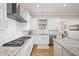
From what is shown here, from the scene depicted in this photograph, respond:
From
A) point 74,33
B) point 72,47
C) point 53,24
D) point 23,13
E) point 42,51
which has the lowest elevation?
point 42,51

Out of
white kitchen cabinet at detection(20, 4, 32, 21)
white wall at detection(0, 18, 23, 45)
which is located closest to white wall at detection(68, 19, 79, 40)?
white kitchen cabinet at detection(20, 4, 32, 21)

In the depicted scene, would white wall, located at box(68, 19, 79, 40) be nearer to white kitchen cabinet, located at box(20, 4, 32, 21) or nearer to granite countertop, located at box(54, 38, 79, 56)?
granite countertop, located at box(54, 38, 79, 56)

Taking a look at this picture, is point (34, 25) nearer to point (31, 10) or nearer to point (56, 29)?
point (31, 10)

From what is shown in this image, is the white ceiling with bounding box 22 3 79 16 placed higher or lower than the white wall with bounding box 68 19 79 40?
higher

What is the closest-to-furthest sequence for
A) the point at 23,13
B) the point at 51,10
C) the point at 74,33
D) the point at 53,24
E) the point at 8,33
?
the point at 8,33 < the point at 23,13 < the point at 74,33 < the point at 51,10 < the point at 53,24

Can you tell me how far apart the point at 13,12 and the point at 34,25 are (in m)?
2.52

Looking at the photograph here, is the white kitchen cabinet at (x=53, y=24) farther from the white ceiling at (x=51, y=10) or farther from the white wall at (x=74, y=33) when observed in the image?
the white wall at (x=74, y=33)

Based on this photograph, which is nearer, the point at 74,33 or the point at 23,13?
the point at 23,13

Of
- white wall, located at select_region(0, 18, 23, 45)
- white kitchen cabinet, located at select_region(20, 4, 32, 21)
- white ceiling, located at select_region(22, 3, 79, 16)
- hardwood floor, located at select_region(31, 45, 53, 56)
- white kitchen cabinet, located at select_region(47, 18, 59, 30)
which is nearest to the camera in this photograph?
white wall, located at select_region(0, 18, 23, 45)

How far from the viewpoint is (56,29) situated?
529 centimetres

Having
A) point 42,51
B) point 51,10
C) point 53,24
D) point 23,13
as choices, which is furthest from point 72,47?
point 53,24

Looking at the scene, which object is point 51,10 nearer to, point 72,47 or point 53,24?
point 53,24

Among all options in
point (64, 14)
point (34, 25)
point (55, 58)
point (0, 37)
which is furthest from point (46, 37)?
point (55, 58)

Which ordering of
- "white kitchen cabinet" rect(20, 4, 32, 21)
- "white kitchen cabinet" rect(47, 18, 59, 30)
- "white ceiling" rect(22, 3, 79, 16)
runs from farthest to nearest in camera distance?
1. "white kitchen cabinet" rect(47, 18, 59, 30)
2. "white ceiling" rect(22, 3, 79, 16)
3. "white kitchen cabinet" rect(20, 4, 32, 21)
